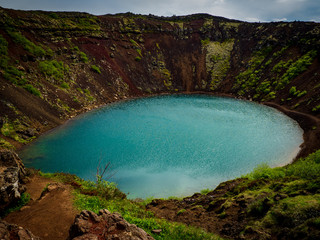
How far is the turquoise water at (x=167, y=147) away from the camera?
25.2 metres

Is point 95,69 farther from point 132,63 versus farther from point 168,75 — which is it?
point 168,75

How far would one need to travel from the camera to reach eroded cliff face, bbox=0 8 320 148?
43.1 m

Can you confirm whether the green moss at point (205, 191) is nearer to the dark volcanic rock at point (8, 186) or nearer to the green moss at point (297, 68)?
the dark volcanic rock at point (8, 186)

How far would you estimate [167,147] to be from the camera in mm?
32688

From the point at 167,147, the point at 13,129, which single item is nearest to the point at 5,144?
the point at 13,129

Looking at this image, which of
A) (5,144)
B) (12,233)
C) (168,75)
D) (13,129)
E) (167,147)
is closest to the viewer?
(12,233)

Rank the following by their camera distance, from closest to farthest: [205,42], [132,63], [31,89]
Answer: [31,89], [132,63], [205,42]

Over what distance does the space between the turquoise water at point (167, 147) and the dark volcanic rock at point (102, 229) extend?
1330cm

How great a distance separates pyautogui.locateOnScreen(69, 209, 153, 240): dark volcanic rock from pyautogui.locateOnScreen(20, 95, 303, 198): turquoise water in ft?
43.6

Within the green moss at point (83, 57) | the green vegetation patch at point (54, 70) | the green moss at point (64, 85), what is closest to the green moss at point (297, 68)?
the green moss at point (64, 85)

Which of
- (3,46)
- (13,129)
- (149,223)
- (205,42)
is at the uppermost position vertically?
(205,42)

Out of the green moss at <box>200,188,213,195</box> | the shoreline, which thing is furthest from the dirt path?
the shoreline

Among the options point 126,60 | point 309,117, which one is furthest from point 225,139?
point 126,60

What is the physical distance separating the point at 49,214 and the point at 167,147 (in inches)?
866
